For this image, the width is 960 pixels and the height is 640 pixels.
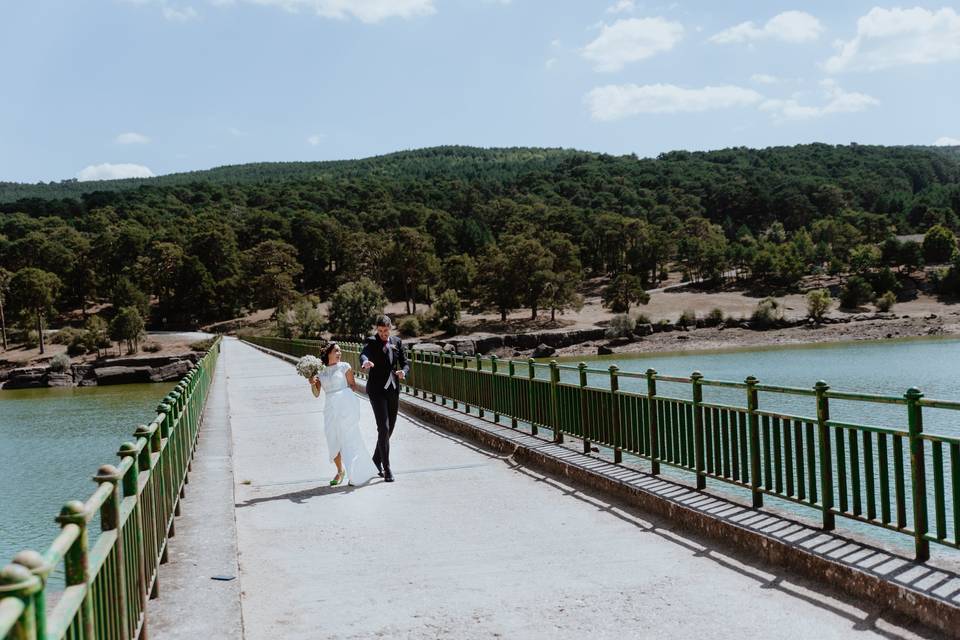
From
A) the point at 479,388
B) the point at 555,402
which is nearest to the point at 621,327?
the point at 479,388

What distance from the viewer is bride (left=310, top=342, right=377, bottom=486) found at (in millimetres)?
10391

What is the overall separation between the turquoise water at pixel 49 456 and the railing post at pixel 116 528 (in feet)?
20.2

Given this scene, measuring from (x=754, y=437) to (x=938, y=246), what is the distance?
135m

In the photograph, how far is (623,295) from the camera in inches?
4218

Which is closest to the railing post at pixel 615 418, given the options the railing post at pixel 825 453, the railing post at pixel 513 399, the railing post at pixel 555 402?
the railing post at pixel 555 402

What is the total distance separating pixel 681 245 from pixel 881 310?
1593 inches

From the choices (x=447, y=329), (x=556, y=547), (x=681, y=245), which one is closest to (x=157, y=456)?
(x=556, y=547)

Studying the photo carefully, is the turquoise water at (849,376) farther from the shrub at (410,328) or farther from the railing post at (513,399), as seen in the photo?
the shrub at (410,328)

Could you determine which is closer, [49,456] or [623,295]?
[49,456]

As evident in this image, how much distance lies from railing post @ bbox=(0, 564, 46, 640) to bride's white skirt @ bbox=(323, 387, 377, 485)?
808cm

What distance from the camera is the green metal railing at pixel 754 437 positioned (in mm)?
5708

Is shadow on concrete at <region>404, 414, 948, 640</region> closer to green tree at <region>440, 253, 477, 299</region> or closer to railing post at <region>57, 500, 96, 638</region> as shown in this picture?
railing post at <region>57, 500, 96, 638</region>

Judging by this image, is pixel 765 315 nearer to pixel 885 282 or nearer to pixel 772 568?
pixel 885 282

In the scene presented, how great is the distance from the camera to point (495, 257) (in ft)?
350
